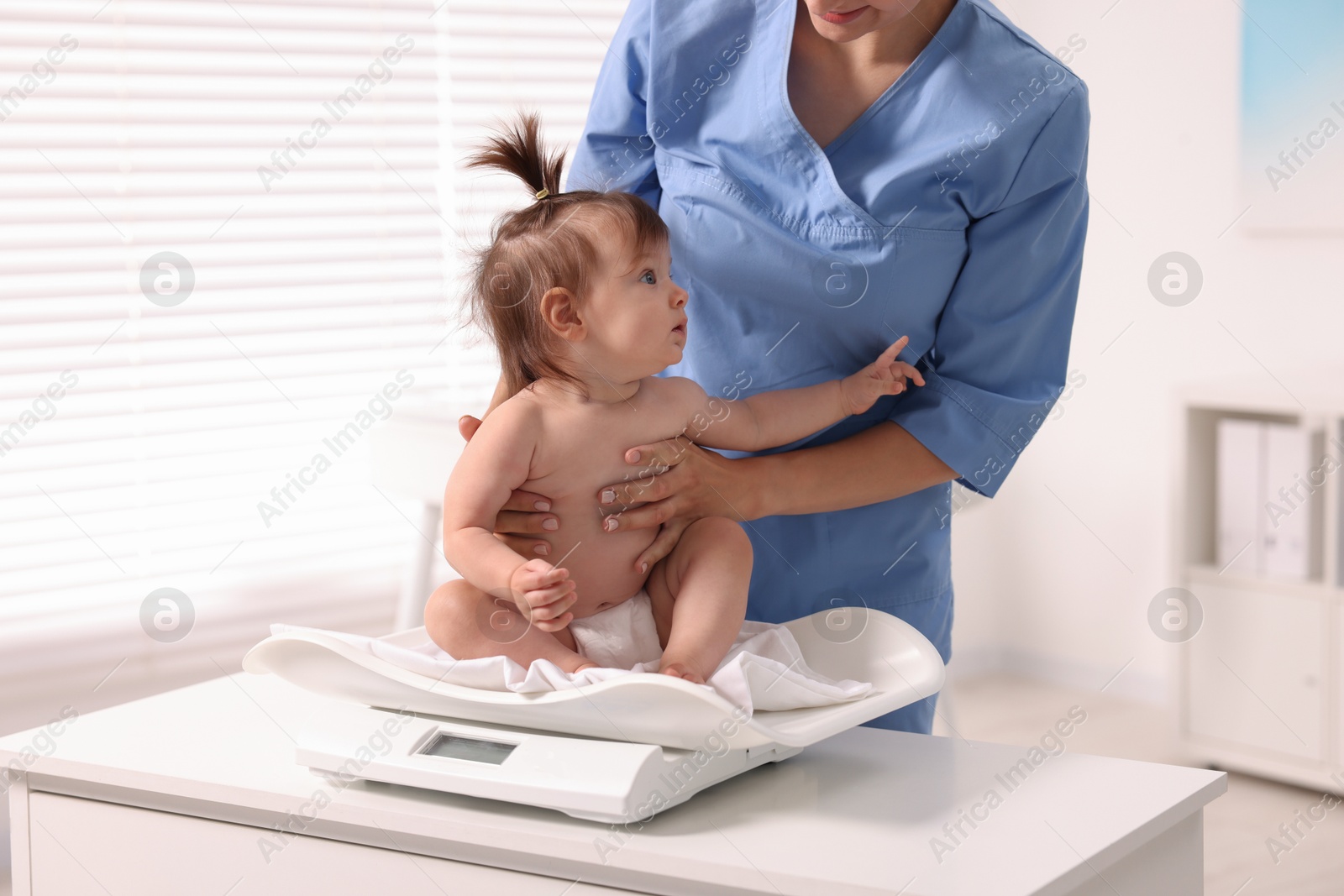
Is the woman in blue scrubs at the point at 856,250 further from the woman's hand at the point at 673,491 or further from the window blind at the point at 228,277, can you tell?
the window blind at the point at 228,277

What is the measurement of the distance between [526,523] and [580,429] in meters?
0.09

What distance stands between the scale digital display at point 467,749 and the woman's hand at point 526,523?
0.18 m

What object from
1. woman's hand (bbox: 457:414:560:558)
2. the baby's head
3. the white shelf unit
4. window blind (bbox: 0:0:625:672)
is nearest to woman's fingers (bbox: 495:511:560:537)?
woman's hand (bbox: 457:414:560:558)

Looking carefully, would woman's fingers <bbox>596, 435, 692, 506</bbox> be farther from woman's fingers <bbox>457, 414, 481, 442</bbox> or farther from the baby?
woman's fingers <bbox>457, 414, 481, 442</bbox>

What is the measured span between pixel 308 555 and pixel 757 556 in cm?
152

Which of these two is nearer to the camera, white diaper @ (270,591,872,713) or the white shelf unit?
white diaper @ (270,591,872,713)

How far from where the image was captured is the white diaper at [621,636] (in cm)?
98

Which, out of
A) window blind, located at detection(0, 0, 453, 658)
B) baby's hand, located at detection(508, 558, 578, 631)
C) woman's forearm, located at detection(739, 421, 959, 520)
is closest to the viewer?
baby's hand, located at detection(508, 558, 578, 631)

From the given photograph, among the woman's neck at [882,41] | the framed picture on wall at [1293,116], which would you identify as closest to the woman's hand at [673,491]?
the woman's neck at [882,41]

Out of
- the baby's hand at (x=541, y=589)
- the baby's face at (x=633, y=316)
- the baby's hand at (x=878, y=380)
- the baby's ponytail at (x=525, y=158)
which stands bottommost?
the baby's hand at (x=541, y=589)

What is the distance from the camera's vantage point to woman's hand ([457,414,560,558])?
3.24 feet

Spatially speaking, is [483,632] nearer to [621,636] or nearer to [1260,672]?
[621,636]

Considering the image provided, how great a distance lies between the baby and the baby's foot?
22 millimetres

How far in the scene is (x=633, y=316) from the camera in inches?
39.1
